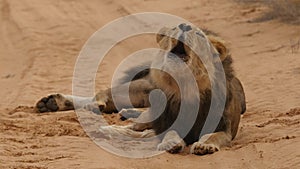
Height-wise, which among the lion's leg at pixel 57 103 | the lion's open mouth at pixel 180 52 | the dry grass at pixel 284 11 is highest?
the lion's open mouth at pixel 180 52

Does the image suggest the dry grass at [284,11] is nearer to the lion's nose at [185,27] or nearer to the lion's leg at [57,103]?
the lion's leg at [57,103]

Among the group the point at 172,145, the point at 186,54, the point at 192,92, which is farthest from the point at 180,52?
the point at 172,145

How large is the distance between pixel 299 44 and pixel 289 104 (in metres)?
3.60

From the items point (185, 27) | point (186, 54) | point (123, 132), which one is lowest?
point (123, 132)

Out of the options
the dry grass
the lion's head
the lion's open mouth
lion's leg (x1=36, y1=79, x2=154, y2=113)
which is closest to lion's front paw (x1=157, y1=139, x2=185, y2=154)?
the lion's head

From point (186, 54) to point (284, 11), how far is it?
8157mm

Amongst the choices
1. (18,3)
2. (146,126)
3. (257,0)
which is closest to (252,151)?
(146,126)

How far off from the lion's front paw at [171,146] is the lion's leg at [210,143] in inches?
4.9

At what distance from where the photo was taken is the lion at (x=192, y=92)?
291 inches

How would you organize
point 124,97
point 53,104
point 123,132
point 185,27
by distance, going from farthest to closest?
1. point 124,97
2. point 53,104
3. point 123,132
4. point 185,27

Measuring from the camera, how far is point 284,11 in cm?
1521

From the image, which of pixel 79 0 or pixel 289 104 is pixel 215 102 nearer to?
pixel 289 104

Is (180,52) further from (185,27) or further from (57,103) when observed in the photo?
(57,103)

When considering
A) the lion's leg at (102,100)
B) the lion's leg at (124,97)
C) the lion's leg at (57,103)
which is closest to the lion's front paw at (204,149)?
the lion's leg at (102,100)
